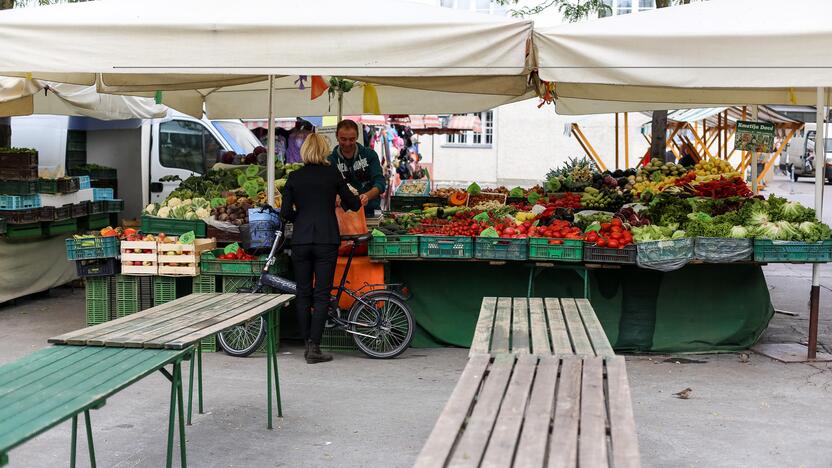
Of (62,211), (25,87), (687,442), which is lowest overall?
(687,442)

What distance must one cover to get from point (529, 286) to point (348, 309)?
1603 mm

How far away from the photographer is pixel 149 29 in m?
7.11

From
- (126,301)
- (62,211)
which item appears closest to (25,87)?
(62,211)

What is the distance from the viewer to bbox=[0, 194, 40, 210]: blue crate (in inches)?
388

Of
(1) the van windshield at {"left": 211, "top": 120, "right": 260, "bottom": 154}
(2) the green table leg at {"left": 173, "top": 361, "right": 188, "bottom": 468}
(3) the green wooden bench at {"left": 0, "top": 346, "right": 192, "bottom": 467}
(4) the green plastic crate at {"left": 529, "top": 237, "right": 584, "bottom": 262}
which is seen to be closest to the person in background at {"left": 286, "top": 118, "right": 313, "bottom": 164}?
(1) the van windshield at {"left": 211, "top": 120, "right": 260, "bottom": 154}

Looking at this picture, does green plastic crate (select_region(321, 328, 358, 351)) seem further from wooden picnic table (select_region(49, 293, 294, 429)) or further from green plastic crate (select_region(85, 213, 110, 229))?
green plastic crate (select_region(85, 213, 110, 229))

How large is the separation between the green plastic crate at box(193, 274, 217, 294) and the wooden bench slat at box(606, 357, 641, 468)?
4.62 m

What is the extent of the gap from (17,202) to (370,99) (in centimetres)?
429

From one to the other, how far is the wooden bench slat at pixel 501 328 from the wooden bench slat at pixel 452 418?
236 millimetres

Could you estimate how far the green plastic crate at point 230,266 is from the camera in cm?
806

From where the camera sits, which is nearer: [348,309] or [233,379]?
[233,379]

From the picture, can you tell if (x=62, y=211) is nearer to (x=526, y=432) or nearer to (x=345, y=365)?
(x=345, y=365)

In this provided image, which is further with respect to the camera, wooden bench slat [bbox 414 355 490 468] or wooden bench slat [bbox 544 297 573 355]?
wooden bench slat [bbox 544 297 573 355]

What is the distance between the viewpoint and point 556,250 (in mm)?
7895
